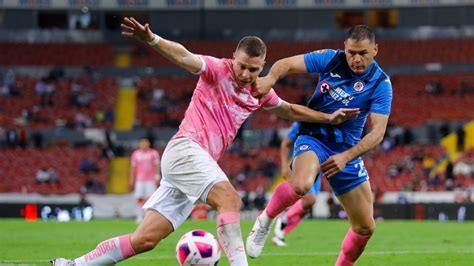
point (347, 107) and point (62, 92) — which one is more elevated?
point (347, 107)

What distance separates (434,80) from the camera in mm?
48844

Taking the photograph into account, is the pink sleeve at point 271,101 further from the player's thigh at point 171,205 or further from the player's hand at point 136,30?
the player's hand at point 136,30

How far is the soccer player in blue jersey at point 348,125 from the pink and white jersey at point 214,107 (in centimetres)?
90

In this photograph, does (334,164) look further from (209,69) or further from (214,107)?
(209,69)

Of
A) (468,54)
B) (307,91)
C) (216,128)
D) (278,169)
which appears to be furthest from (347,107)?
(468,54)

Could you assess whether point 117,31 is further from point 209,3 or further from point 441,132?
point 441,132

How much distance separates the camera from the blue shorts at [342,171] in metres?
10.1

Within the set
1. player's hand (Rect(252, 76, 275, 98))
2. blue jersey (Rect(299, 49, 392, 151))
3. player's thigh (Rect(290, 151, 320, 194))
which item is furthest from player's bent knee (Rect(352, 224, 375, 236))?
player's hand (Rect(252, 76, 275, 98))

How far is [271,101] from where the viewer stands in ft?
31.6

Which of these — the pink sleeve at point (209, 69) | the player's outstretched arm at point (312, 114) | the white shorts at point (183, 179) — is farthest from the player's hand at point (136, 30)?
the player's outstretched arm at point (312, 114)

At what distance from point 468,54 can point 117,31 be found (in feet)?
61.9

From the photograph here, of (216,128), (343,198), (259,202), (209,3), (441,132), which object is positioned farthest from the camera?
(209,3)

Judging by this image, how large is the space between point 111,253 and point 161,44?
200 cm

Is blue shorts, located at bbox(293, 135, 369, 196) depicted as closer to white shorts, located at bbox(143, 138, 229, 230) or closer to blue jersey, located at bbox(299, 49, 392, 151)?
blue jersey, located at bbox(299, 49, 392, 151)
